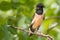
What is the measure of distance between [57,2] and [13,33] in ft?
3.74

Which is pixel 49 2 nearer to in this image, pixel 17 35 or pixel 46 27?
pixel 46 27

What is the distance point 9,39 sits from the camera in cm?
122

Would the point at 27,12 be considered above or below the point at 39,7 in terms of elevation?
below

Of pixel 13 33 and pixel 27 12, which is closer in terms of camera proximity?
pixel 13 33

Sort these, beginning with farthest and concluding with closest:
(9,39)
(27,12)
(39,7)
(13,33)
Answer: (27,12)
(39,7)
(13,33)
(9,39)

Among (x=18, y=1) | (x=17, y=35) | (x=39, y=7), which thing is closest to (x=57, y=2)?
(x=18, y=1)

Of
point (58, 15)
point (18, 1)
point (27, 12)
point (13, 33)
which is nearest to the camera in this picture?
point (13, 33)

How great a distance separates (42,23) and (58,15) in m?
0.68

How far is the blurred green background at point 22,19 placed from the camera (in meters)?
1.30

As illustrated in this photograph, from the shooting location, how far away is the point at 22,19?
1.77m

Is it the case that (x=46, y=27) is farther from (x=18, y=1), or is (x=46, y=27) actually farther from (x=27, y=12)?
(x=18, y=1)

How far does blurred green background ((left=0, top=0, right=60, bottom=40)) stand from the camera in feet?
4.28

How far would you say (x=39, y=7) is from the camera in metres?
Answer: 1.49

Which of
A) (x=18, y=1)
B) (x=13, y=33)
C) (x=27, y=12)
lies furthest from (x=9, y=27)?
(x=18, y=1)
